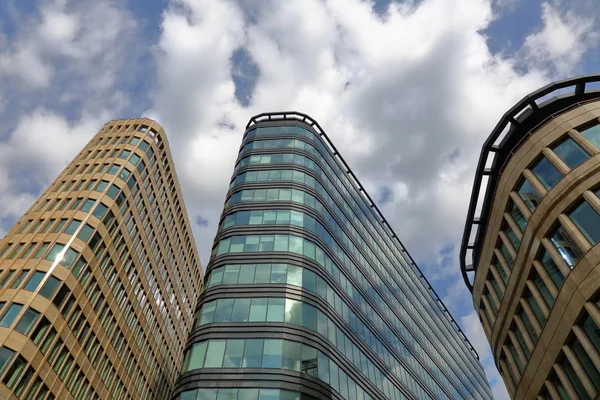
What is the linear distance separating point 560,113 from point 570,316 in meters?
12.5

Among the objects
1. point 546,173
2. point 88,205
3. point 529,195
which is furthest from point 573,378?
point 88,205

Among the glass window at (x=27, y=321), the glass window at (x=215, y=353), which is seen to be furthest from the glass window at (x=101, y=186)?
the glass window at (x=215, y=353)

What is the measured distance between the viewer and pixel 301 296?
38000 millimetres

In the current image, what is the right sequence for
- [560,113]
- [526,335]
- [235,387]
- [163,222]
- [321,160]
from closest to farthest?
[560,113] → [526,335] → [235,387] → [321,160] → [163,222]

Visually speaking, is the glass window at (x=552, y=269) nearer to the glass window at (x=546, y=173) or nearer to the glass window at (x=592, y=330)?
the glass window at (x=592, y=330)

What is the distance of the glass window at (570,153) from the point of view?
24438 mm

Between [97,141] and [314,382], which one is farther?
[97,141]

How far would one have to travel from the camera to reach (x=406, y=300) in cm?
6819

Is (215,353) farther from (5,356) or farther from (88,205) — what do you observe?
(88,205)

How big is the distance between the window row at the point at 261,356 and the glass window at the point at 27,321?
16.5m

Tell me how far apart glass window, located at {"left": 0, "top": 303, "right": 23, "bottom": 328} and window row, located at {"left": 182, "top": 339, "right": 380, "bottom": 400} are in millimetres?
17536

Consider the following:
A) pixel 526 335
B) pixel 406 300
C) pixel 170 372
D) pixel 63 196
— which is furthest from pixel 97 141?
pixel 526 335

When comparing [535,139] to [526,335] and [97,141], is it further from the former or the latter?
[97,141]

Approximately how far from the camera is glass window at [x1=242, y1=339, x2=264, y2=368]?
3262 centimetres
